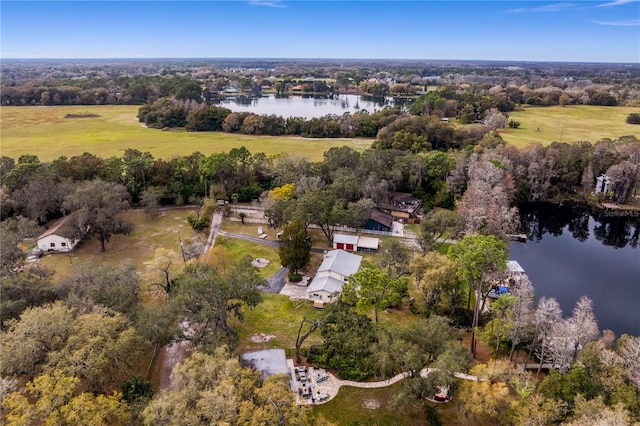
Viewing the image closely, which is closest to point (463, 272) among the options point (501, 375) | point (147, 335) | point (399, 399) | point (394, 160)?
point (501, 375)

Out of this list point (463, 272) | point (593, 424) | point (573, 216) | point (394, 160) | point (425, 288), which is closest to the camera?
point (593, 424)

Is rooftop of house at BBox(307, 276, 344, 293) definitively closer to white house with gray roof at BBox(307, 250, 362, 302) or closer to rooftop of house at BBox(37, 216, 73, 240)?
white house with gray roof at BBox(307, 250, 362, 302)

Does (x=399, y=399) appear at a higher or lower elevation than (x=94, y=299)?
lower

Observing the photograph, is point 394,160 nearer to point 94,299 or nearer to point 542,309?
point 542,309

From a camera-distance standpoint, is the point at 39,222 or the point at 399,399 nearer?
the point at 399,399

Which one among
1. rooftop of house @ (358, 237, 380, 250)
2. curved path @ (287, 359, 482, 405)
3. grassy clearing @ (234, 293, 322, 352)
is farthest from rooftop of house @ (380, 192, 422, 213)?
curved path @ (287, 359, 482, 405)

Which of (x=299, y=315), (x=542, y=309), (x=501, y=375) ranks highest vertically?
(x=542, y=309)

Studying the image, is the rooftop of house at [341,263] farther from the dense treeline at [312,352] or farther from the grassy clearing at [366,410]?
the grassy clearing at [366,410]

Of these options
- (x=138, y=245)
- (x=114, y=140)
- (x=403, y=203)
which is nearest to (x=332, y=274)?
(x=138, y=245)
